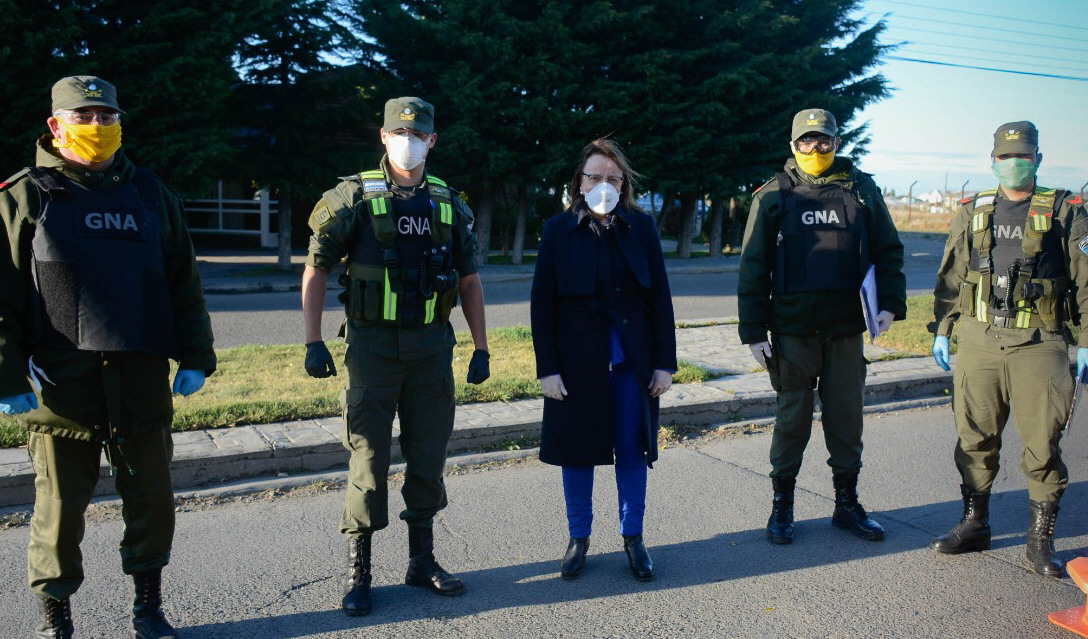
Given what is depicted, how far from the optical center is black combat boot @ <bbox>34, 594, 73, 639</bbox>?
11.5ft

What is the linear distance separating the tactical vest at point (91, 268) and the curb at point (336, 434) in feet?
6.99

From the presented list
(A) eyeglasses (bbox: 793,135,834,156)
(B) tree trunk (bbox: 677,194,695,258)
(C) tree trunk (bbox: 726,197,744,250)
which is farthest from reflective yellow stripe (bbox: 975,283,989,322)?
(C) tree trunk (bbox: 726,197,744,250)

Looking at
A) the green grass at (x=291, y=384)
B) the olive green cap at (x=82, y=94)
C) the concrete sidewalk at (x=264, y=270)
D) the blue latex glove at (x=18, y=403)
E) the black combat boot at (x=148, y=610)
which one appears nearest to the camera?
the blue latex glove at (x=18, y=403)

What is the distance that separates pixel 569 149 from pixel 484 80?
243cm

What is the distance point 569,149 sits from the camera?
20.4 m

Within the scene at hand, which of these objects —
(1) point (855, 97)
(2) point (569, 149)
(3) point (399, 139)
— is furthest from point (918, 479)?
(1) point (855, 97)

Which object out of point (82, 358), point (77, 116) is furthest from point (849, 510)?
point (77, 116)

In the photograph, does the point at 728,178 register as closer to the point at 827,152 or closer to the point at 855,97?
the point at 855,97

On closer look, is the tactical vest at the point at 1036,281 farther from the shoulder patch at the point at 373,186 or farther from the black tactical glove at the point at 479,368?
the shoulder patch at the point at 373,186

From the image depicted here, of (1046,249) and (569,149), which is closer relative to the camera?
(1046,249)

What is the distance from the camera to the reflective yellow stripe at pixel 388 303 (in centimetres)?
393

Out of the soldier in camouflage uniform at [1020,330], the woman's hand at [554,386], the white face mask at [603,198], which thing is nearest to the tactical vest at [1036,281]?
the soldier in camouflage uniform at [1020,330]

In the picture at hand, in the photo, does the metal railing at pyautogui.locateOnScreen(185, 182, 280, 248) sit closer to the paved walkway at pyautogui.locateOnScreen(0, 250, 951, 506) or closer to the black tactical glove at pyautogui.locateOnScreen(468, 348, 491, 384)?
the paved walkway at pyautogui.locateOnScreen(0, 250, 951, 506)

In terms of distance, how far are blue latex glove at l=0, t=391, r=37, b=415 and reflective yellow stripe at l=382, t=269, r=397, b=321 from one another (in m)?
1.36
